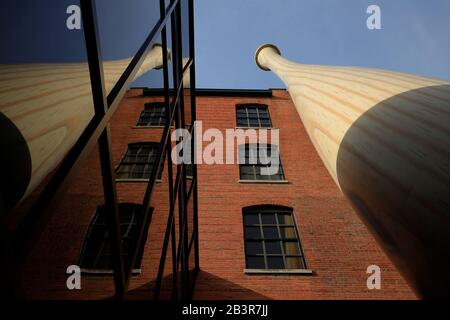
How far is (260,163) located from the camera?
12664mm

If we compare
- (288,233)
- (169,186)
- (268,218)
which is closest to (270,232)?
(288,233)

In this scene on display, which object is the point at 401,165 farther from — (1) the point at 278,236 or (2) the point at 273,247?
(1) the point at 278,236

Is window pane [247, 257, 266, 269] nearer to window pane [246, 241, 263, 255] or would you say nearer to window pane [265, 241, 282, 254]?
window pane [246, 241, 263, 255]

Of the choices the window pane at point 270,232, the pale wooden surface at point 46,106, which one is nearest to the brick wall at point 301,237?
the window pane at point 270,232

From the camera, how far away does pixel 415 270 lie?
1.61 m

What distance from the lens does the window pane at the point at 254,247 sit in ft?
29.9

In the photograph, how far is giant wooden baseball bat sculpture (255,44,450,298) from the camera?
1.40 metres

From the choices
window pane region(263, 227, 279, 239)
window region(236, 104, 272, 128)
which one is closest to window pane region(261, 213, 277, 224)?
window pane region(263, 227, 279, 239)

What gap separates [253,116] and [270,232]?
749cm

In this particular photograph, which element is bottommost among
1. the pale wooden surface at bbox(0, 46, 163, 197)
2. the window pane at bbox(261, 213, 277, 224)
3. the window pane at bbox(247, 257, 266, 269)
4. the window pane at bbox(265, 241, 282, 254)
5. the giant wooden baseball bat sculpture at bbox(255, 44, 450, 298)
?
the window pane at bbox(247, 257, 266, 269)

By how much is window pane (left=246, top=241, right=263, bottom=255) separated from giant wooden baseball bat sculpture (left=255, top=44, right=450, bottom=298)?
23.1ft
